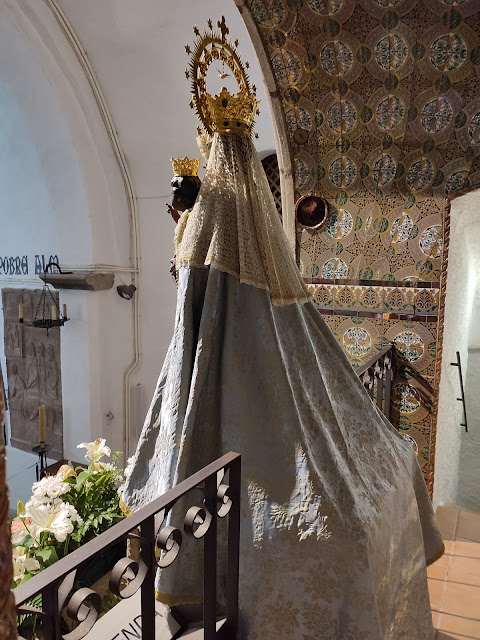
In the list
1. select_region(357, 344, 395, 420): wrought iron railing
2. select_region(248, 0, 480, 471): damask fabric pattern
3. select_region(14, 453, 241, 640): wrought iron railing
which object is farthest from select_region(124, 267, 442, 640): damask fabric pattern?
select_region(248, 0, 480, 471): damask fabric pattern

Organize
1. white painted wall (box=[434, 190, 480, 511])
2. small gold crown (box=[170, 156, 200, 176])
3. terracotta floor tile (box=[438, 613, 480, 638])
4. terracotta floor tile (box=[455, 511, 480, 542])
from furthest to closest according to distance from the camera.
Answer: white painted wall (box=[434, 190, 480, 511]) < terracotta floor tile (box=[455, 511, 480, 542]) < terracotta floor tile (box=[438, 613, 480, 638]) < small gold crown (box=[170, 156, 200, 176])

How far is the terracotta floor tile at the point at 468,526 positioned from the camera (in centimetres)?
261

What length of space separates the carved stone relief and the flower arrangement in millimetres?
3929

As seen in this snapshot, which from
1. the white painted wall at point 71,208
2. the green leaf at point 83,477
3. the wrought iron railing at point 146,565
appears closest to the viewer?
the wrought iron railing at point 146,565

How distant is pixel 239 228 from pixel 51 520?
0.96m

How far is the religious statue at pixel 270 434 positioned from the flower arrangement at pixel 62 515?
0.64 feet

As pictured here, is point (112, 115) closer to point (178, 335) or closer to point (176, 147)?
point (176, 147)

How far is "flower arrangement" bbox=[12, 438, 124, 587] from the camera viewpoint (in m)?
1.28

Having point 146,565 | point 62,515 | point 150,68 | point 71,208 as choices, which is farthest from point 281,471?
point 71,208

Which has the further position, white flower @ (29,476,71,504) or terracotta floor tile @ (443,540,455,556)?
terracotta floor tile @ (443,540,455,556)

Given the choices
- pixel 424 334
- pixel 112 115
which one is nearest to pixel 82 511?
pixel 424 334

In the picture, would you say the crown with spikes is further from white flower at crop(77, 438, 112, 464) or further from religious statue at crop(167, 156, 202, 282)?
white flower at crop(77, 438, 112, 464)

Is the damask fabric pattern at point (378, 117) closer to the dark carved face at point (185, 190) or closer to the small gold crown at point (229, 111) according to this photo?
the small gold crown at point (229, 111)

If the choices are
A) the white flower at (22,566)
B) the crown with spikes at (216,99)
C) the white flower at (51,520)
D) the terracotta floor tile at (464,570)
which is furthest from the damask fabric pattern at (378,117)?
the white flower at (22,566)
